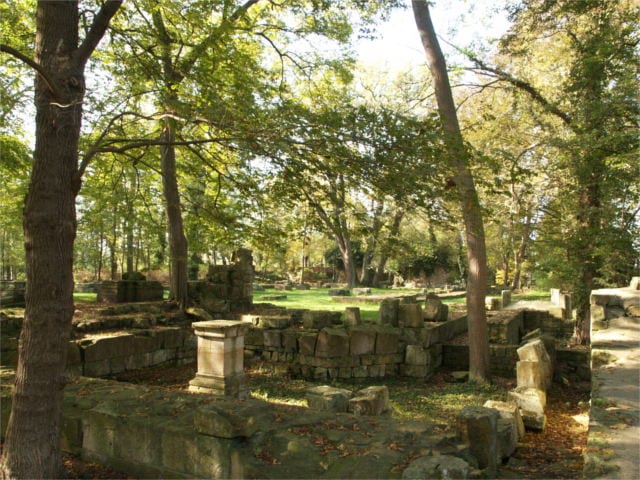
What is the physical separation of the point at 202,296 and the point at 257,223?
8752 mm

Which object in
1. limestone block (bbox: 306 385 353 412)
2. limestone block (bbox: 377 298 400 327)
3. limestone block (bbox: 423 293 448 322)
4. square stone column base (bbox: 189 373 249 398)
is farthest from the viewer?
limestone block (bbox: 423 293 448 322)

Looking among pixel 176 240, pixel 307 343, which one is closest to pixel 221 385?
pixel 307 343

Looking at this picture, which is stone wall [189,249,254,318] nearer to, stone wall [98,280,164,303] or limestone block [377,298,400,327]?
stone wall [98,280,164,303]

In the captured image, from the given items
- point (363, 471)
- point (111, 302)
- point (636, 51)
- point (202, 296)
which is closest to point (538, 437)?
point (363, 471)

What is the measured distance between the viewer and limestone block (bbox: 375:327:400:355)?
11180mm

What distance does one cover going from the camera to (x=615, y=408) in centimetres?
508

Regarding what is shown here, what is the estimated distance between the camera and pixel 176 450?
4.34 metres

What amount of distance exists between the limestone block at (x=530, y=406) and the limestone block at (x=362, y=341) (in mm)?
4025

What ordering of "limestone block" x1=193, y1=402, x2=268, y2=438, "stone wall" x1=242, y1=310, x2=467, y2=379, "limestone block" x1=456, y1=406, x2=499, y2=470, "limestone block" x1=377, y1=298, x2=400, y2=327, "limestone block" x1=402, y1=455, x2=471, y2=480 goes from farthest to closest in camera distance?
1. "limestone block" x1=377, y1=298, x2=400, y2=327
2. "stone wall" x1=242, y1=310, x2=467, y2=379
3. "limestone block" x1=456, y1=406, x2=499, y2=470
4. "limestone block" x1=193, y1=402, x2=268, y2=438
5. "limestone block" x1=402, y1=455, x2=471, y2=480

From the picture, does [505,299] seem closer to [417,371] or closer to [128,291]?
[417,371]

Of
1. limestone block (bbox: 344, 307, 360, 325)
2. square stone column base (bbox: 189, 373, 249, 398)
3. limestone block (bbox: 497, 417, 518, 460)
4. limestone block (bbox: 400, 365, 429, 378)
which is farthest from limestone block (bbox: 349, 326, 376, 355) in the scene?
limestone block (bbox: 497, 417, 518, 460)

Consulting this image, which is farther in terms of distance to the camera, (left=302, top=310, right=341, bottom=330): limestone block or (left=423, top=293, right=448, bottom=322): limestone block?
(left=423, top=293, right=448, bottom=322): limestone block

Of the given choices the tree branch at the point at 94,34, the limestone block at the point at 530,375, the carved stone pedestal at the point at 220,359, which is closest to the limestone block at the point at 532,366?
the limestone block at the point at 530,375

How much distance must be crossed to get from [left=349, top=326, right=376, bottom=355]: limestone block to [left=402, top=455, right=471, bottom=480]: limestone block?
24.3ft
